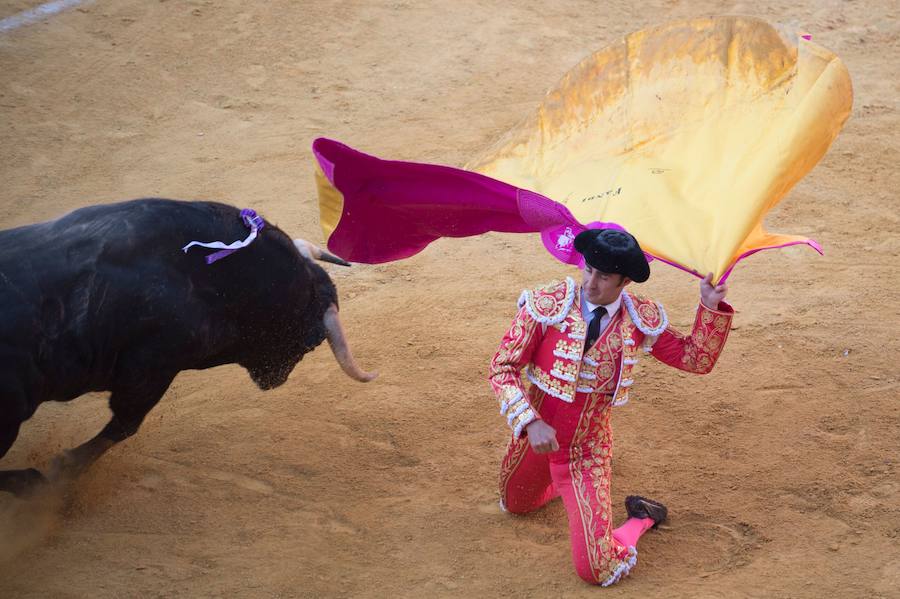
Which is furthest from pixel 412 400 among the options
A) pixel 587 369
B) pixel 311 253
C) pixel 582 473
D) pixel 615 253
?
pixel 615 253

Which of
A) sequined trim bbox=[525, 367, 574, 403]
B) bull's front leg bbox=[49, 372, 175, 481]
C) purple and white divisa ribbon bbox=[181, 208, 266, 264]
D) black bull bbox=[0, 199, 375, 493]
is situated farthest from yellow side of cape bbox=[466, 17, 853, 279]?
bull's front leg bbox=[49, 372, 175, 481]

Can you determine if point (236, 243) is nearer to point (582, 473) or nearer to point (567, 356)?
point (567, 356)

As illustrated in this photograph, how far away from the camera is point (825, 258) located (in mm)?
5887

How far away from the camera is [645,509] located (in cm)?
386

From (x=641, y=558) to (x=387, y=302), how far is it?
2381mm

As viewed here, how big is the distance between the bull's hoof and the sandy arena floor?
6cm

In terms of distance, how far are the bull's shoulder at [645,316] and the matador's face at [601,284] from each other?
133 mm

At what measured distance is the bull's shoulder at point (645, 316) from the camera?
142 inches

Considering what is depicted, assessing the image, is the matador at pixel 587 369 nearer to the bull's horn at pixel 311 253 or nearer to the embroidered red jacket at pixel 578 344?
the embroidered red jacket at pixel 578 344

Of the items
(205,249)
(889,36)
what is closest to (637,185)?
(205,249)

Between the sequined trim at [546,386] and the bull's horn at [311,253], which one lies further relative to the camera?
the bull's horn at [311,253]

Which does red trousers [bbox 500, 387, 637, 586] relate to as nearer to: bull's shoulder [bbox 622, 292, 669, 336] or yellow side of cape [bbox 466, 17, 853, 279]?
bull's shoulder [bbox 622, 292, 669, 336]

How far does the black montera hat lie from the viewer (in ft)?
10.7

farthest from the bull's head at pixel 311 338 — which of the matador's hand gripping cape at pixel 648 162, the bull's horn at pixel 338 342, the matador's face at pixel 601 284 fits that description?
the matador's face at pixel 601 284
